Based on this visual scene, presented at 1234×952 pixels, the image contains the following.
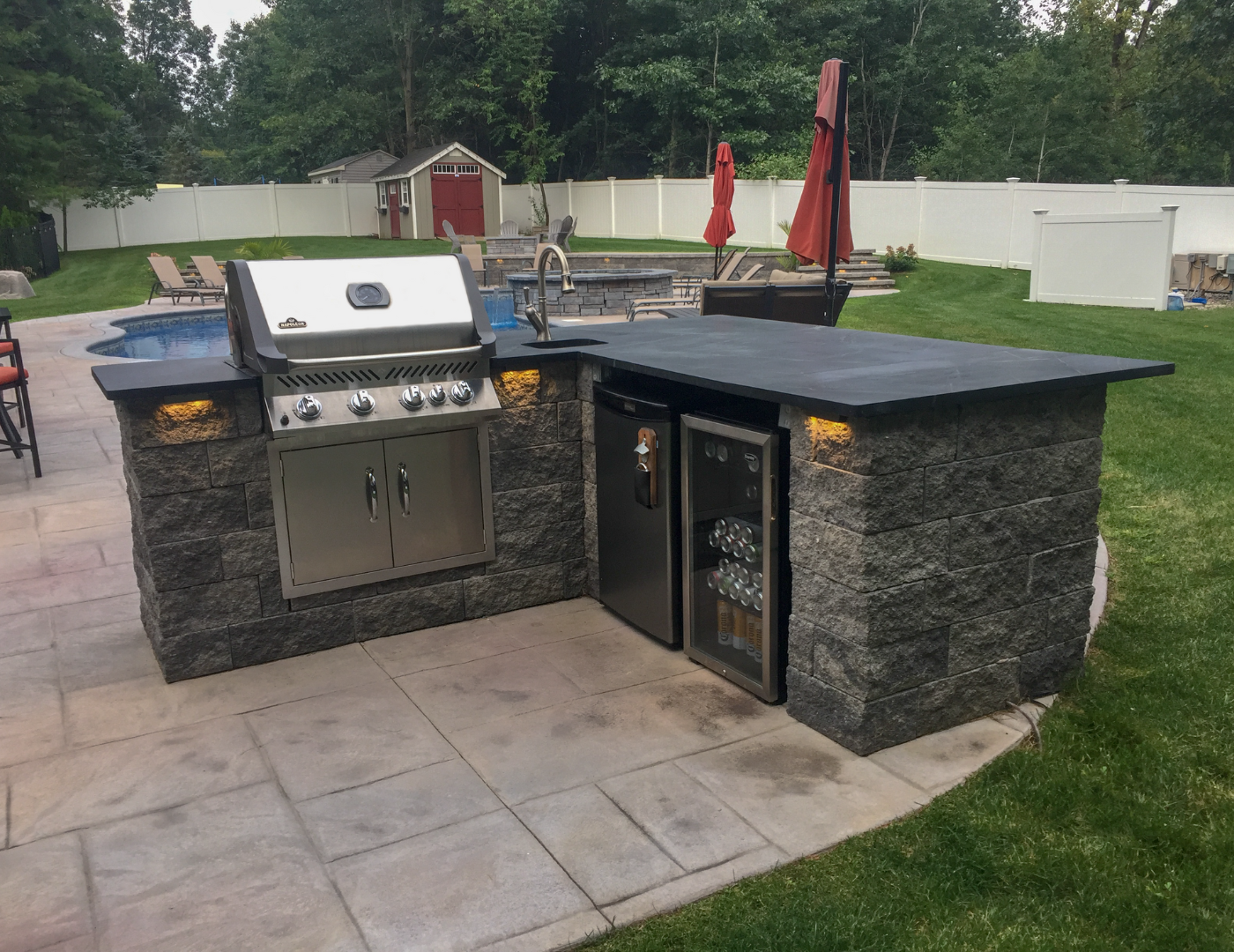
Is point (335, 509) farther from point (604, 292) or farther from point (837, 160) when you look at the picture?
point (604, 292)

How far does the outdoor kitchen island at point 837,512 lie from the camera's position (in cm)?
343

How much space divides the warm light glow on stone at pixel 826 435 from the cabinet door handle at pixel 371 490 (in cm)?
192

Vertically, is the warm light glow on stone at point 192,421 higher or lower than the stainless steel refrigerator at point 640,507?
higher

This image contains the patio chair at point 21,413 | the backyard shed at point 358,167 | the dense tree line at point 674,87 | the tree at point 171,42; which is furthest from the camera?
the tree at point 171,42

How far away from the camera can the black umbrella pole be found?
711 centimetres

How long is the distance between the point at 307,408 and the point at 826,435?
199 cm

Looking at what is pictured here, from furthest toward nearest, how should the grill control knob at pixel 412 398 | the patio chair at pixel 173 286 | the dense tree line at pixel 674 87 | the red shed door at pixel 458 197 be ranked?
the red shed door at pixel 458 197 < the dense tree line at pixel 674 87 < the patio chair at pixel 173 286 < the grill control knob at pixel 412 398

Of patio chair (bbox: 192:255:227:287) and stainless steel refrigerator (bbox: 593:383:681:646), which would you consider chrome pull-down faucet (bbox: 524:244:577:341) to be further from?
patio chair (bbox: 192:255:227:287)

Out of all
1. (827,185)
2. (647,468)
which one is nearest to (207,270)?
(827,185)

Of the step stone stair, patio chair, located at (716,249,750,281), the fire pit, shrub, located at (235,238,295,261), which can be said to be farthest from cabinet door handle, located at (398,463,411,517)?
shrub, located at (235,238,295,261)

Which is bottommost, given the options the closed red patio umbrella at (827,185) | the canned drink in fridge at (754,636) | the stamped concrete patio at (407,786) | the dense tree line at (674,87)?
the stamped concrete patio at (407,786)

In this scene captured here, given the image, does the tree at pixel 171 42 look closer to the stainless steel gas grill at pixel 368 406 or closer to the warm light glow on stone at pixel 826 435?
the stainless steel gas grill at pixel 368 406

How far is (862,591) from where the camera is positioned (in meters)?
3.41

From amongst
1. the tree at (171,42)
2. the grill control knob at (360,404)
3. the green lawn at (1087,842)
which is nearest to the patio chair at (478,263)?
the grill control knob at (360,404)
